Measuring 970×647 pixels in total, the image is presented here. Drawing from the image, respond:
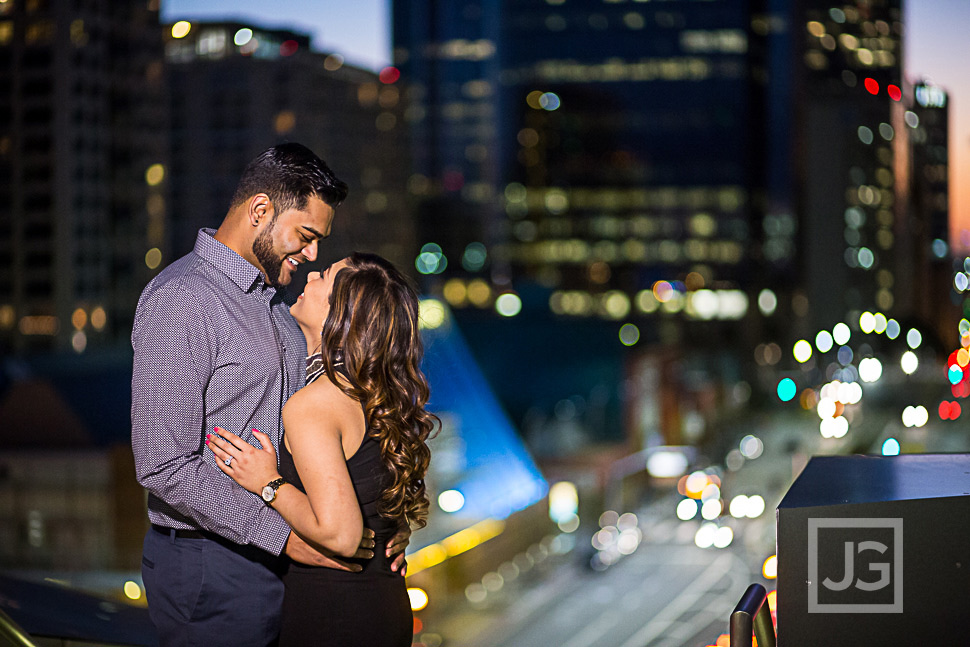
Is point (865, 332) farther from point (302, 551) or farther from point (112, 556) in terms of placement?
point (302, 551)

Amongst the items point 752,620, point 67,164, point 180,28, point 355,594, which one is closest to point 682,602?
point 67,164

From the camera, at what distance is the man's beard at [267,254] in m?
2.28

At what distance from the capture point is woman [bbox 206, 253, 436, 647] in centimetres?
201

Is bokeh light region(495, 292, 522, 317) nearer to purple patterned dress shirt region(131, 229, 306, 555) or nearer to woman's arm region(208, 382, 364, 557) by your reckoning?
purple patterned dress shirt region(131, 229, 306, 555)

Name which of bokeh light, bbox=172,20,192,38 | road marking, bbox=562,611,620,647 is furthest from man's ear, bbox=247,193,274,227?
road marking, bbox=562,611,620,647

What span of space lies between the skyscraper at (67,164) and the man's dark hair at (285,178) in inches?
929

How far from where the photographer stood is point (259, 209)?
2.27 metres

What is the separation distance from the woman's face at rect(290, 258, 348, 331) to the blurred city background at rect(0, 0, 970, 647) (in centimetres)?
26

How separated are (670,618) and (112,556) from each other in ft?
41.5

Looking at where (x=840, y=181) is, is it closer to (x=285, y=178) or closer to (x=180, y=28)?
(x=180, y=28)

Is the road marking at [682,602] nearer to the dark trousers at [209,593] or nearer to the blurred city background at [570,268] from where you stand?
the blurred city background at [570,268]

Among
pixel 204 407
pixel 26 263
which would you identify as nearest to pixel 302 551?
pixel 204 407

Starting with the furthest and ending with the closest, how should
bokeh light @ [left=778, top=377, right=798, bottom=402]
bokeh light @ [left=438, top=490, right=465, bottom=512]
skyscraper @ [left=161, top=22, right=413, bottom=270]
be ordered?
skyscraper @ [left=161, top=22, right=413, bottom=270] < bokeh light @ [left=778, top=377, right=798, bottom=402] < bokeh light @ [left=438, top=490, right=465, bottom=512]

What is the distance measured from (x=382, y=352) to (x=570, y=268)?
78.7 metres
